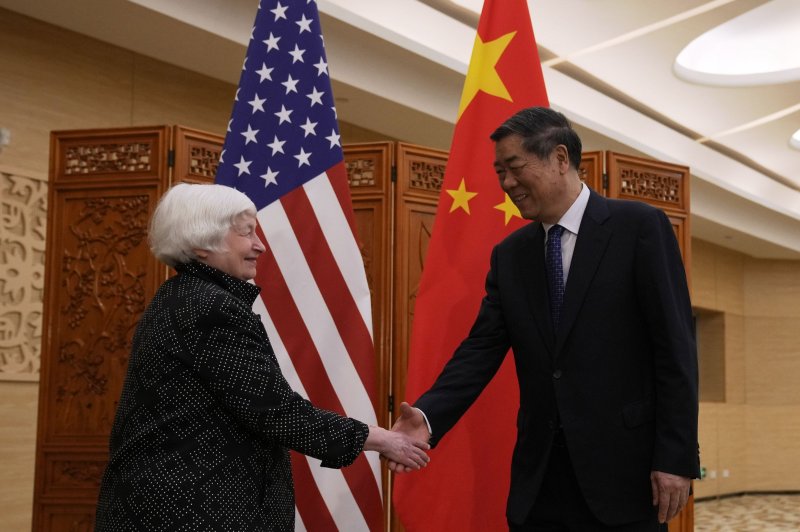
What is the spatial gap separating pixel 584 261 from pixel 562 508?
59 cm

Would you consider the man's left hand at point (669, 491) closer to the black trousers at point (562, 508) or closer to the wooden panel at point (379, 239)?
the black trousers at point (562, 508)

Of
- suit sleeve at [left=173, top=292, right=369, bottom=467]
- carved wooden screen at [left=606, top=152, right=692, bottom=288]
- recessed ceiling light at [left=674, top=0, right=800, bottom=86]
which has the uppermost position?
recessed ceiling light at [left=674, top=0, right=800, bottom=86]

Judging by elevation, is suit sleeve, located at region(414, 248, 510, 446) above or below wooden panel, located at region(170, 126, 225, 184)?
below

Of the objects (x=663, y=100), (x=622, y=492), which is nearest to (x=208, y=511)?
(x=622, y=492)

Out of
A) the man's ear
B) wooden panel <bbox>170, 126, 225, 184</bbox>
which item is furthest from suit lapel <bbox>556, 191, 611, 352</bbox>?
wooden panel <bbox>170, 126, 225, 184</bbox>

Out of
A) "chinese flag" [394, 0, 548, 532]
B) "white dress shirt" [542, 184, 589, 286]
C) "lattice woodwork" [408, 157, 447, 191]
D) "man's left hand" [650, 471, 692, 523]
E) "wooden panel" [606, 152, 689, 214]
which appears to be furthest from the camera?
"wooden panel" [606, 152, 689, 214]

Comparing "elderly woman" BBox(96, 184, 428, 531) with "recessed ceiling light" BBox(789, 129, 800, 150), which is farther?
"recessed ceiling light" BBox(789, 129, 800, 150)

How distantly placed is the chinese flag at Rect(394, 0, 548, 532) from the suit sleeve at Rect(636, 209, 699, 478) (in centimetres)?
106

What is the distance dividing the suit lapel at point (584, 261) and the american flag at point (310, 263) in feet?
3.85

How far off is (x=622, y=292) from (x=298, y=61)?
1.70 m

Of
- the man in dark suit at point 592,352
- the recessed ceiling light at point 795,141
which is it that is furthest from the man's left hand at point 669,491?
the recessed ceiling light at point 795,141

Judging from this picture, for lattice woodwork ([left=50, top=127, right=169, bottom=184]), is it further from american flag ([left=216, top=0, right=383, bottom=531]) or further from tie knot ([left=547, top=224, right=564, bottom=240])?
tie knot ([left=547, top=224, right=564, bottom=240])

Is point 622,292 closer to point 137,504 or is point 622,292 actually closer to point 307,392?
point 137,504

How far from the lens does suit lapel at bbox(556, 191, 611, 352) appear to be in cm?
222
